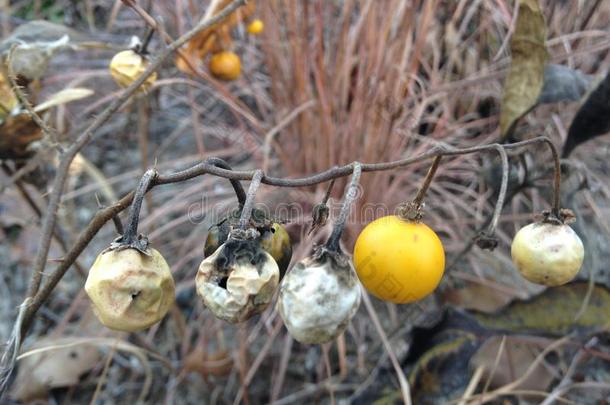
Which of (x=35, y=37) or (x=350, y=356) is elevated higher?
(x=35, y=37)

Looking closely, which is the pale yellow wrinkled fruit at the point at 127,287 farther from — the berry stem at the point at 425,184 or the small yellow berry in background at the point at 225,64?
the small yellow berry in background at the point at 225,64

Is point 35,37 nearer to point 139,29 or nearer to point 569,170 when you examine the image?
point 569,170

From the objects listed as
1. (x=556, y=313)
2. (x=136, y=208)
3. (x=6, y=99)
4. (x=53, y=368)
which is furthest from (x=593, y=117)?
(x=53, y=368)

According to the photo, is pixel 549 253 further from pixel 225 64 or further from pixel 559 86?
pixel 225 64

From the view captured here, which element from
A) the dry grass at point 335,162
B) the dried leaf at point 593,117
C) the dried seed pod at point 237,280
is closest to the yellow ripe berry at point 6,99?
the dry grass at point 335,162

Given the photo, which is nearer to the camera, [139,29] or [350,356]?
[350,356]

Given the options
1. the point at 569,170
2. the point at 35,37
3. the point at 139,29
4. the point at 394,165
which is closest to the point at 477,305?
the point at 569,170

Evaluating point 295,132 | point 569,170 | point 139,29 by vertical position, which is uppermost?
point 569,170
